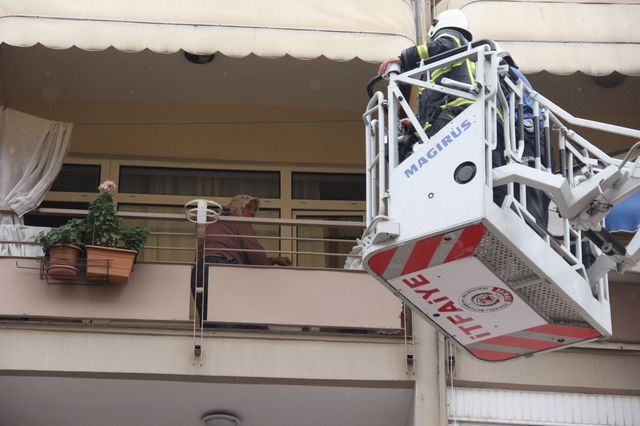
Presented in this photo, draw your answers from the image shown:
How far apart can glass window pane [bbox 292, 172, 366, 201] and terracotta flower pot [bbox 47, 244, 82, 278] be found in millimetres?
3835

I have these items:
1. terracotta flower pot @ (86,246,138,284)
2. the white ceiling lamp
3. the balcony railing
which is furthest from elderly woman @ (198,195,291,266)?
the white ceiling lamp

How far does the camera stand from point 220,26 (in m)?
12.2

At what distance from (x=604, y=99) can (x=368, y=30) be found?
12.0ft

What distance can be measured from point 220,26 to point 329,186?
332 centimetres

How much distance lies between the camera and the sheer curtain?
42.6 feet

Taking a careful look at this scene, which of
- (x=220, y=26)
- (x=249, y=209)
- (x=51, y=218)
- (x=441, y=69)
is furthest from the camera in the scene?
(x=51, y=218)

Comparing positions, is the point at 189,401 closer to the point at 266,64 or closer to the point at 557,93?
the point at 266,64

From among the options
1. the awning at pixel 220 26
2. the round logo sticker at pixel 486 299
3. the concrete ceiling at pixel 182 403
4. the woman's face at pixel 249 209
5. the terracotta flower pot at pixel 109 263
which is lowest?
the concrete ceiling at pixel 182 403

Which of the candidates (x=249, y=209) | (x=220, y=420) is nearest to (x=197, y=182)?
(x=249, y=209)

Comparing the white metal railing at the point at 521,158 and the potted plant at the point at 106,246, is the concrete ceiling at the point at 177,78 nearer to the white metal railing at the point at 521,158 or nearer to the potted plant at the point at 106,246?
the potted plant at the point at 106,246

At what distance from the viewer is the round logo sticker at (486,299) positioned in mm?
9211

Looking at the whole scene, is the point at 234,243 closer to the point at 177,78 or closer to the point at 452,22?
the point at 177,78

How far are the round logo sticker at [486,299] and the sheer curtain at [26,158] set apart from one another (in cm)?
497

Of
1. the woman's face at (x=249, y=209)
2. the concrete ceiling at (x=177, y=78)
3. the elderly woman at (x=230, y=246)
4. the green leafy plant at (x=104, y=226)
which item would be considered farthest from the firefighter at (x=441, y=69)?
the concrete ceiling at (x=177, y=78)
